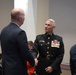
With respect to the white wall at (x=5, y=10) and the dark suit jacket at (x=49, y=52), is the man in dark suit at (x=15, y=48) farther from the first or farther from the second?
the white wall at (x=5, y=10)

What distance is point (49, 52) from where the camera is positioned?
3439 mm

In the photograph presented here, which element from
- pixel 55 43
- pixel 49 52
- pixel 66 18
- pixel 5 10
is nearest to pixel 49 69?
pixel 49 52

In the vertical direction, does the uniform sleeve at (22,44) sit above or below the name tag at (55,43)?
above

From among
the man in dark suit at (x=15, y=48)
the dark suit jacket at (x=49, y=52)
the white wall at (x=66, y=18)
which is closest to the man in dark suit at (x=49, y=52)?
the dark suit jacket at (x=49, y=52)

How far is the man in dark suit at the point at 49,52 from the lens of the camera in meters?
3.44

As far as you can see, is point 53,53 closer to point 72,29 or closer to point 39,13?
point 39,13

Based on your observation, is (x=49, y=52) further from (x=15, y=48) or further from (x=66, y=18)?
(x=66, y=18)

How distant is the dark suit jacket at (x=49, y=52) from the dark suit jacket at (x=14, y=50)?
741 mm

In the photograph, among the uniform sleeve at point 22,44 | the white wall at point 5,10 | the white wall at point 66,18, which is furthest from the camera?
the white wall at point 5,10

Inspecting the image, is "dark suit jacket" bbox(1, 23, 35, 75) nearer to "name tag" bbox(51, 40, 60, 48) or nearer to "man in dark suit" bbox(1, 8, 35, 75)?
"man in dark suit" bbox(1, 8, 35, 75)

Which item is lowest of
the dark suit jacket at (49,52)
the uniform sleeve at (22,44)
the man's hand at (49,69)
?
the man's hand at (49,69)

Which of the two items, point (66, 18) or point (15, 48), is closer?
point (15, 48)

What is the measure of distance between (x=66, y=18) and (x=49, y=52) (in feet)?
8.15

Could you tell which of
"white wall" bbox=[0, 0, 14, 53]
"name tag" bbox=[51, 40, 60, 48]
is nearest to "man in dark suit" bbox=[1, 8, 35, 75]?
"name tag" bbox=[51, 40, 60, 48]
